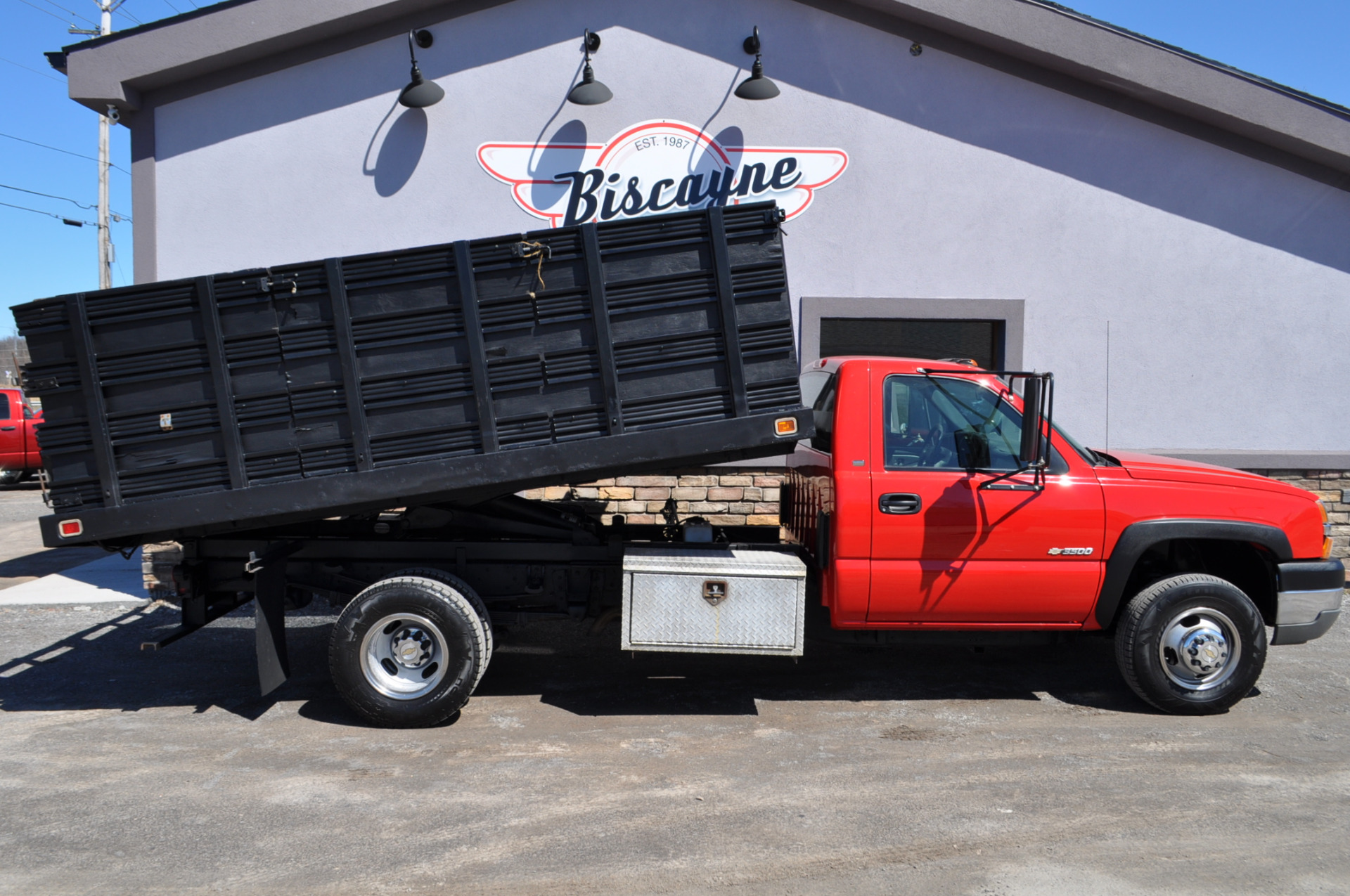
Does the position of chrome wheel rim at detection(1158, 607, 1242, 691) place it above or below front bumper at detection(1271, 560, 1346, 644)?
below

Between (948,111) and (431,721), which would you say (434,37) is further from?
(431,721)

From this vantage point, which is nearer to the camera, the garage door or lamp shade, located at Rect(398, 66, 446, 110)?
lamp shade, located at Rect(398, 66, 446, 110)

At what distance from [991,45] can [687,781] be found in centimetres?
749

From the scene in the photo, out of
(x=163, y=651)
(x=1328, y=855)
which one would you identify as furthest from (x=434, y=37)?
(x=1328, y=855)

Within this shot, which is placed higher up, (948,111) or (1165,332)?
(948,111)

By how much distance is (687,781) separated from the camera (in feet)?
14.5

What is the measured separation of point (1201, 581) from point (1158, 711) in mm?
845

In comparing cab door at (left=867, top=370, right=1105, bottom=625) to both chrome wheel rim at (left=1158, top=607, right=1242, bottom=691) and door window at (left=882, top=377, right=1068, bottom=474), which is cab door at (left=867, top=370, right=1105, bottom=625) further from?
chrome wheel rim at (left=1158, top=607, right=1242, bottom=691)

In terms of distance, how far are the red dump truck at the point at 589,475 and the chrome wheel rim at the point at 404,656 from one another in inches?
0.6

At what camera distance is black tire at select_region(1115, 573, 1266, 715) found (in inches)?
206

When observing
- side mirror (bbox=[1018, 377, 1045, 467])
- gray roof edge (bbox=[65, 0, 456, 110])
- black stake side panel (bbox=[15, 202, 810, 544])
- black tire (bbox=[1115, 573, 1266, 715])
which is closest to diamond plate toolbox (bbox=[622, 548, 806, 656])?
Result: black stake side panel (bbox=[15, 202, 810, 544])

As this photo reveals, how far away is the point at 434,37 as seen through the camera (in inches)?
339

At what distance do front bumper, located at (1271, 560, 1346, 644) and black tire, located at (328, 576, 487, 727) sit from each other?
15.9 ft

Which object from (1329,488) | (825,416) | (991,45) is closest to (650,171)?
(991,45)
